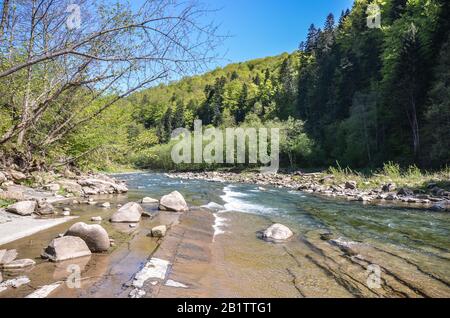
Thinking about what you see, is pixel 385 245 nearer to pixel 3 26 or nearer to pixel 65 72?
pixel 65 72

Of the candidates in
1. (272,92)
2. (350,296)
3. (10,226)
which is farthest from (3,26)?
(272,92)

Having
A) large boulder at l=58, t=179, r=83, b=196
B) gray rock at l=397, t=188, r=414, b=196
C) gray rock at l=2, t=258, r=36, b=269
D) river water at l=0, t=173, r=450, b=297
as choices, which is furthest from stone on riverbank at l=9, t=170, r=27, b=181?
gray rock at l=397, t=188, r=414, b=196

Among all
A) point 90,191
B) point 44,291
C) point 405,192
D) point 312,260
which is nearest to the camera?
point 44,291

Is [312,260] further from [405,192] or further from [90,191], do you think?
[405,192]

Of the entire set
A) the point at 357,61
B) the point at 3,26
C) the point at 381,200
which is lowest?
the point at 381,200

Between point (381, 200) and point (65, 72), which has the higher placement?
point (65, 72)

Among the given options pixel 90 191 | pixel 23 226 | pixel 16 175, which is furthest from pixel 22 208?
pixel 90 191

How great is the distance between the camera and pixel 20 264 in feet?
17.3

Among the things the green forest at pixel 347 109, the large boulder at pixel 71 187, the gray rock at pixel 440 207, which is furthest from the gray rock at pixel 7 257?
the gray rock at pixel 440 207

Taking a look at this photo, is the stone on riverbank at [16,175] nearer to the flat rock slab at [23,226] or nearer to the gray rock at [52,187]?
the gray rock at [52,187]

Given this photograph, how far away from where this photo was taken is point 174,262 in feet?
19.9

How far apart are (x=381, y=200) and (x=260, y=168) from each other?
109ft

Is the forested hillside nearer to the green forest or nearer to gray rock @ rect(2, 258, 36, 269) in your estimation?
the green forest

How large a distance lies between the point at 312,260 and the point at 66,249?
14.9 ft
